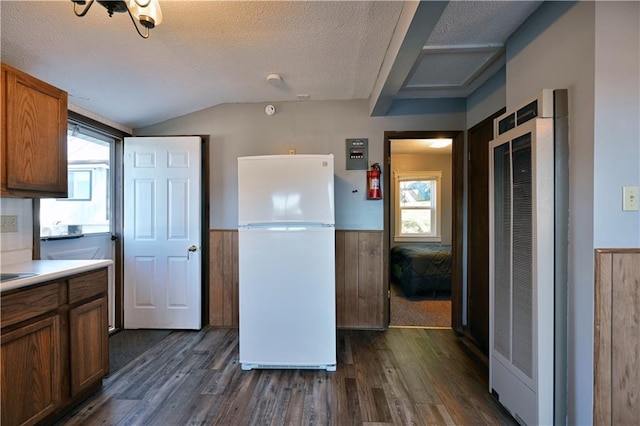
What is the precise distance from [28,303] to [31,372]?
383 mm

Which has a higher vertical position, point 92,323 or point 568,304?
point 568,304

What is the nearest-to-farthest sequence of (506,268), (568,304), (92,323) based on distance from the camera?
1. (568,304)
2. (506,268)
3. (92,323)

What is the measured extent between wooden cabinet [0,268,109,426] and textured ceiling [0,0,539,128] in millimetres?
1526

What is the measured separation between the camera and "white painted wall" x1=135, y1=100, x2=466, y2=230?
125 inches

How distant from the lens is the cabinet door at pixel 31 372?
1.46m

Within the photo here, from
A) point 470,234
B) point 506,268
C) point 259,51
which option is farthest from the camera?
point 470,234

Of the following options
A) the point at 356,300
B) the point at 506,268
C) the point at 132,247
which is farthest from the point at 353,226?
the point at 132,247

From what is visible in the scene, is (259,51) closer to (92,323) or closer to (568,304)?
(92,323)

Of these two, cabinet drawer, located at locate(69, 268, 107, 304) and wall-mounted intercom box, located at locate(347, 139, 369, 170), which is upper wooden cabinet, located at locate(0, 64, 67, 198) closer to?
cabinet drawer, located at locate(69, 268, 107, 304)

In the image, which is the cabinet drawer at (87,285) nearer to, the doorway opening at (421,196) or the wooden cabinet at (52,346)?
the wooden cabinet at (52,346)

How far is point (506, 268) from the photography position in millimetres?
1842

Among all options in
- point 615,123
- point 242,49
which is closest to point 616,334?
point 615,123

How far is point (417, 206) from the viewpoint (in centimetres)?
589

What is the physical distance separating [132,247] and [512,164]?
3547 mm
